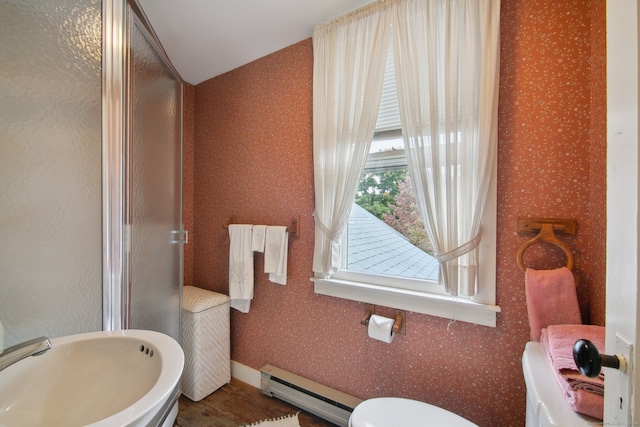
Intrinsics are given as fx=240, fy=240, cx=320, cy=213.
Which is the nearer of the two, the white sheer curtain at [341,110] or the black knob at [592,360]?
the black knob at [592,360]

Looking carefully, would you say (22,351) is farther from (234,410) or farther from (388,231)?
(388,231)

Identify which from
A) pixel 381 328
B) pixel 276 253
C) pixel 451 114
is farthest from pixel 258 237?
pixel 451 114

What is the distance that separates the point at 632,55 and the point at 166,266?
1.87m

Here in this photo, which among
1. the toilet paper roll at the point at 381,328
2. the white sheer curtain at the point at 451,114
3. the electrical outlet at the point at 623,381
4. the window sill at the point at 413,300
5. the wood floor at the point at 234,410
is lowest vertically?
the wood floor at the point at 234,410

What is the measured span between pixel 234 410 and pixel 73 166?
1.59m

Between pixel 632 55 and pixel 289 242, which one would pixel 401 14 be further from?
pixel 289 242

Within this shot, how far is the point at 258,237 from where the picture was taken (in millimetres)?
1618

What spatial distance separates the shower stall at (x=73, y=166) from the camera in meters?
0.81

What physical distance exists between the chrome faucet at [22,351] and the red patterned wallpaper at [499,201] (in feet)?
3.60

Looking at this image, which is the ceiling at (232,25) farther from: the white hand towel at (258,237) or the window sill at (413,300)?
the window sill at (413,300)

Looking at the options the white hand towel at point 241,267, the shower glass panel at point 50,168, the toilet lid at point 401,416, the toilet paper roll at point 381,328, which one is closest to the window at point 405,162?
the toilet paper roll at point 381,328

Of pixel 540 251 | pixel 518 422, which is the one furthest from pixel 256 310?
pixel 540 251

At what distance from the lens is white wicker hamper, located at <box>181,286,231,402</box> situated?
1.58m

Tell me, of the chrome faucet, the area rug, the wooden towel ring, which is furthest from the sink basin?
the wooden towel ring
